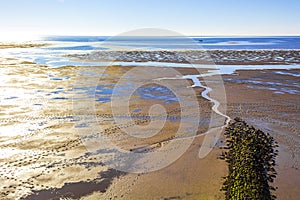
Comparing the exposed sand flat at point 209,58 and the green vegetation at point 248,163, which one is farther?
the exposed sand flat at point 209,58

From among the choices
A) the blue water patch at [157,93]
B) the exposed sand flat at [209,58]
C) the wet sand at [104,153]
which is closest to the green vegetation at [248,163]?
the wet sand at [104,153]

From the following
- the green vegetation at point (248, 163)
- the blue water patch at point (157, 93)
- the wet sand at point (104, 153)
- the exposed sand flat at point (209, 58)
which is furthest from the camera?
the exposed sand flat at point (209, 58)

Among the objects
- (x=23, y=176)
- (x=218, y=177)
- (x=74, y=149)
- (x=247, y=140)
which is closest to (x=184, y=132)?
(x=247, y=140)

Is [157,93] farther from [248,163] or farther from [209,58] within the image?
[209,58]

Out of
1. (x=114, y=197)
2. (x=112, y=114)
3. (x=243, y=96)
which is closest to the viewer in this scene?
(x=114, y=197)

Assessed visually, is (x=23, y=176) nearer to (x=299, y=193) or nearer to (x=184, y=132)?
(x=184, y=132)

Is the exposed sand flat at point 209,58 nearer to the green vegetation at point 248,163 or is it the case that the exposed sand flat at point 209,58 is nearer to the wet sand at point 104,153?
the wet sand at point 104,153
